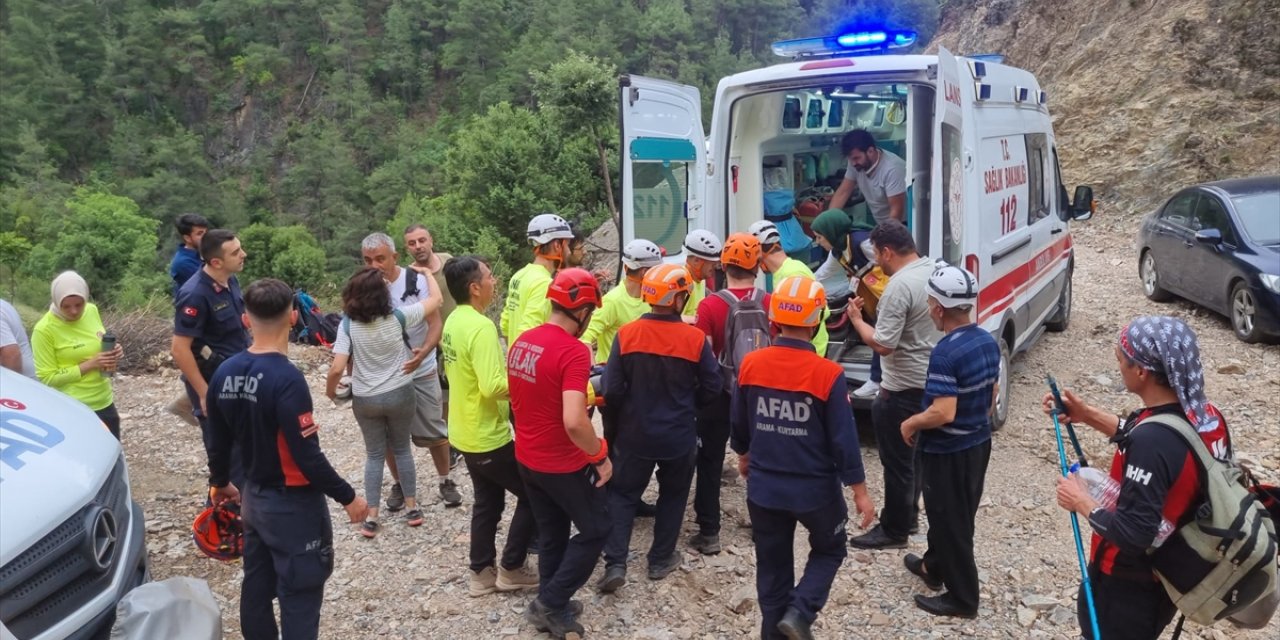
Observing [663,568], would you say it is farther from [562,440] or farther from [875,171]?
[875,171]

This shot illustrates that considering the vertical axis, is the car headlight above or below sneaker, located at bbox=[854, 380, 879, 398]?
above

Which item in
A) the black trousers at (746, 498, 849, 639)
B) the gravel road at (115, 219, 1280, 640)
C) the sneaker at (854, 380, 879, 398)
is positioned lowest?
the gravel road at (115, 219, 1280, 640)

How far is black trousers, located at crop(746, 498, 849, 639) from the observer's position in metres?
3.08

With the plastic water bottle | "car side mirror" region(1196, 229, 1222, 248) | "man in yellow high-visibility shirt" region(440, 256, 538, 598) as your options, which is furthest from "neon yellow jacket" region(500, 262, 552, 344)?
"car side mirror" region(1196, 229, 1222, 248)

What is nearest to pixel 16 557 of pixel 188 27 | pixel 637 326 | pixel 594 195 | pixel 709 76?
pixel 637 326

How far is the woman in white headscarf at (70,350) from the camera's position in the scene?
14.5 feet

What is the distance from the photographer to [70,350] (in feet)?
14.6

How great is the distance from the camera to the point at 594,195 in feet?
112

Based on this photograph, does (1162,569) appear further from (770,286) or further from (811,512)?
(770,286)

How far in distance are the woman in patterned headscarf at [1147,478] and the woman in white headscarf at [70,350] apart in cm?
474

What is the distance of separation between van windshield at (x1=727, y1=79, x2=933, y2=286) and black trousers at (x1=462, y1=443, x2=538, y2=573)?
2.76m

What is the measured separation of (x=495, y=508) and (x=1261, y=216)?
758 cm

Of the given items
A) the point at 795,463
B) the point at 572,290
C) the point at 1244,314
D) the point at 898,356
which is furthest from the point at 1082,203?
the point at 572,290

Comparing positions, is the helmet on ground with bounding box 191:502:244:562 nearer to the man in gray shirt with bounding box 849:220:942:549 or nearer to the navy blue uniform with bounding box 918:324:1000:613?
the navy blue uniform with bounding box 918:324:1000:613
